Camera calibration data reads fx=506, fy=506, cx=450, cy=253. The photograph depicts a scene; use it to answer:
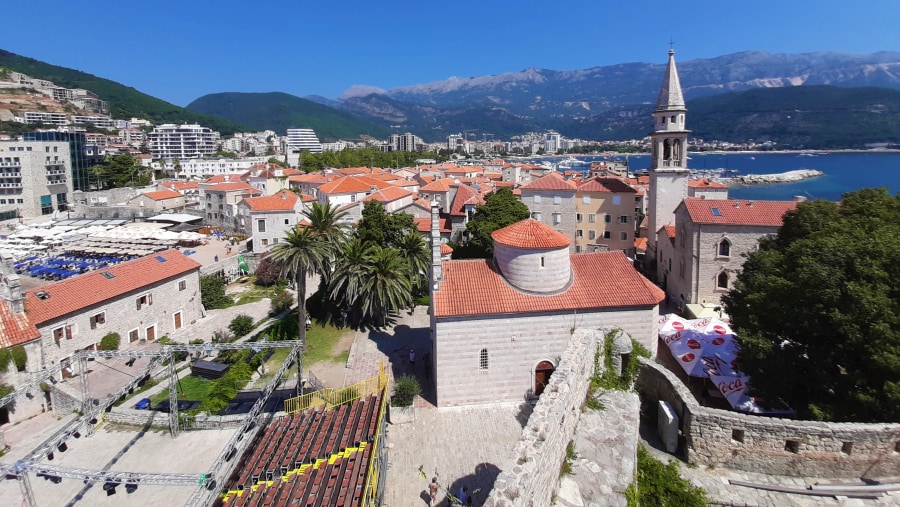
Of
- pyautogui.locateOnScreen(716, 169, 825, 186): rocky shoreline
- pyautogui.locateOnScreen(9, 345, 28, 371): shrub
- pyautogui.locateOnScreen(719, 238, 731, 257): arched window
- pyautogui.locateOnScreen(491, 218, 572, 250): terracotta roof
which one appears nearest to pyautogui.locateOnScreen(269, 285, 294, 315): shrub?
pyautogui.locateOnScreen(9, 345, 28, 371): shrub

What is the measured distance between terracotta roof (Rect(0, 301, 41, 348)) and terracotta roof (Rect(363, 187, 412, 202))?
1341 inches

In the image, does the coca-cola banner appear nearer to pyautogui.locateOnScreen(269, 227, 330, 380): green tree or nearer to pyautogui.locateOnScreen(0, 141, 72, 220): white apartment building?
pyautogui.locateOnScreen(269, 227, 330, 380): green tree

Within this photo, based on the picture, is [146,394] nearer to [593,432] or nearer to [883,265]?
[593,432]

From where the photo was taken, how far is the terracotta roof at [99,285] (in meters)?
24.1

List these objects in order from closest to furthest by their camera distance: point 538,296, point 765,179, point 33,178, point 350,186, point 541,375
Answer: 1. point 541,375
2. point 538,296
3. point 350,186
4. point 33,178
5. point 765,179

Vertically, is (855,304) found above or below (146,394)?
above

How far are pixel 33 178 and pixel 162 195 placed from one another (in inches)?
877

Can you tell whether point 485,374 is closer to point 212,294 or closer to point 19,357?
point 19,357

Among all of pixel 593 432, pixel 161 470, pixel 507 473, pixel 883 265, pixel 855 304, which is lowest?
pixel 161 470

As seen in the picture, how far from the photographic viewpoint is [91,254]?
4894 centimetres

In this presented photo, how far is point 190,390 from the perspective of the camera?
922 inches

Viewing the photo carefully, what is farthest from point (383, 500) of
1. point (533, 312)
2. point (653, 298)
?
point (653, 298)

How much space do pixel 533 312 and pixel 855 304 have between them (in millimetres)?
10094

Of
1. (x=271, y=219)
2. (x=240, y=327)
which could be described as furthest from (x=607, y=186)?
(x=240, y=327)
